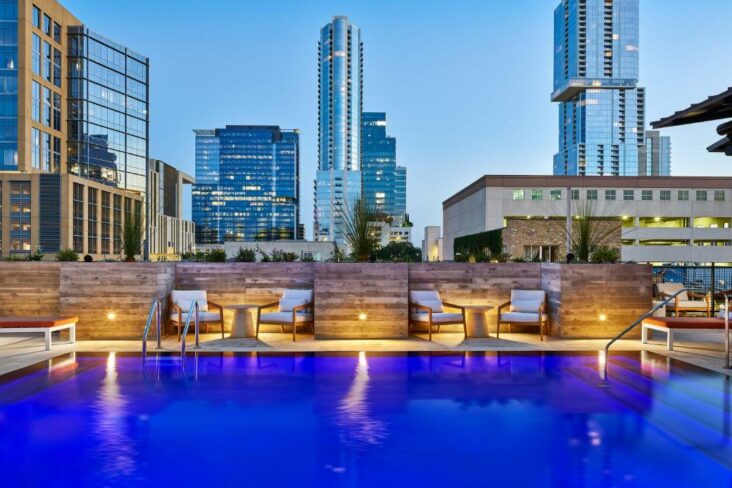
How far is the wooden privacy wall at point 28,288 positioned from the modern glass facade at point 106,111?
4909cm

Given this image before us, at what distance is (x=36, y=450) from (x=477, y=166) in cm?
12466

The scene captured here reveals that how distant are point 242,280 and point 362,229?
7.23 ft

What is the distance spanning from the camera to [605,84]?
137000 millimetres

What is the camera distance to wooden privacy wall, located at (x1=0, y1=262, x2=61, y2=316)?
935 cm

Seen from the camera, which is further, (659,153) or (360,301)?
(659,153)

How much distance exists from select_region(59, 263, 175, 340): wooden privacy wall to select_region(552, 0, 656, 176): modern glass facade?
143m

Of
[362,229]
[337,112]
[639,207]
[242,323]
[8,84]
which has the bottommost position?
[242,323]

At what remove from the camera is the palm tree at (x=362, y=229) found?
9.66m

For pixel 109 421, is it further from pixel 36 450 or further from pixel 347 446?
pixel 347 446

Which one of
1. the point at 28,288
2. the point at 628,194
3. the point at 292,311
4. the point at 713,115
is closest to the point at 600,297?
the point at 713,115

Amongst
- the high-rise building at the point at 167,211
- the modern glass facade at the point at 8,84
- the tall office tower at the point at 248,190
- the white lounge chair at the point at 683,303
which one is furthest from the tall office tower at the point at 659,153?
the white lounge chair at the point at 683,303

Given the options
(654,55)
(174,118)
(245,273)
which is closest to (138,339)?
(245,273)

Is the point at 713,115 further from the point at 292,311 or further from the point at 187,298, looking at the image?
the point at 187,298

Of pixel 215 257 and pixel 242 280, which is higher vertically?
pixel 215 257
